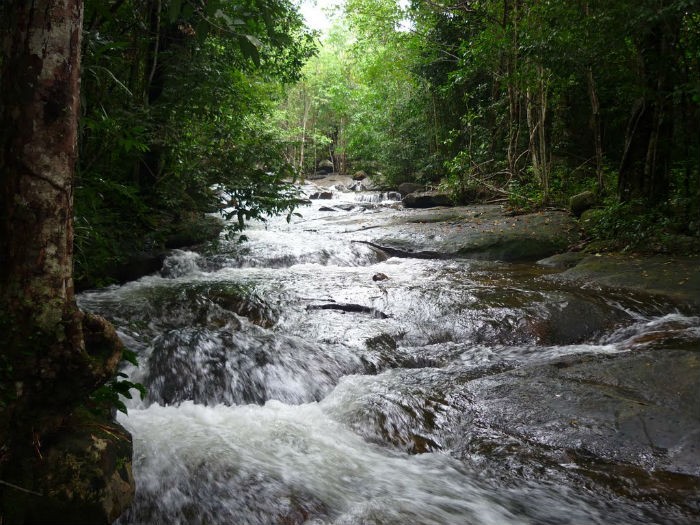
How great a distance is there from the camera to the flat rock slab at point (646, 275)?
549cm

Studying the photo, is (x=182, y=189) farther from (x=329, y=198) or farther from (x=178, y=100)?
(x=329, y=198)

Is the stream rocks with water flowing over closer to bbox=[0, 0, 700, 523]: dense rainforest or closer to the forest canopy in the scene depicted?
bbox=[0, 0, 700, 523]: dense rainforest

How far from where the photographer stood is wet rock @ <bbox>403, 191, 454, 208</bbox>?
1468cm

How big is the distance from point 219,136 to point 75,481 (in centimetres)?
497

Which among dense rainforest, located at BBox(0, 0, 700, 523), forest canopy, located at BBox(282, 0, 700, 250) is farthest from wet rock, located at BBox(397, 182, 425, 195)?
dense rainforest, located at BBox(0, 0, 700, 523)

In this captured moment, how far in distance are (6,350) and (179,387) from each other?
2.13 metres

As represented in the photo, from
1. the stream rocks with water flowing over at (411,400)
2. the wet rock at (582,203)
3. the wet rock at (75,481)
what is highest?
the wet rock at (582,203)

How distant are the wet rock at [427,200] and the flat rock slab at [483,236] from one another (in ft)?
12.8

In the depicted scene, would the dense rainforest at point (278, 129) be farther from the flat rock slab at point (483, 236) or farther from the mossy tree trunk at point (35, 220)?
the flat rock slab at point (483, 236)

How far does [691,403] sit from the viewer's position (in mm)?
3141

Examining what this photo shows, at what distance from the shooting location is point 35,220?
1.70 meters

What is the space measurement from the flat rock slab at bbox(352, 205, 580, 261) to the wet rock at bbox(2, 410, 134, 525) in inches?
277

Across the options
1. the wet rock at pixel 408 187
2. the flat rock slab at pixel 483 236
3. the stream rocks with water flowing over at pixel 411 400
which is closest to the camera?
the stream rocks with water flowing over at pixel 411 400

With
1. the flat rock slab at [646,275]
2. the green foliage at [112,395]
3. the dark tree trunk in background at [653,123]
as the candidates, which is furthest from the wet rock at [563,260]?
Answer: the green foliage at [112,395]
